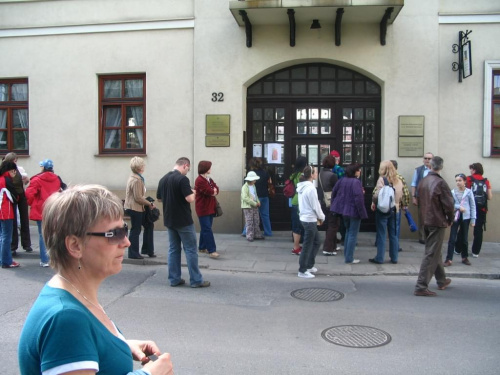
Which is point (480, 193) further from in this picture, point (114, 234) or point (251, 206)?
point (114, 234)

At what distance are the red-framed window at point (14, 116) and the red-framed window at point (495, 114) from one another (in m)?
11.7

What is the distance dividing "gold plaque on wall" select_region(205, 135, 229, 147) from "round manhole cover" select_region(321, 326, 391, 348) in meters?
6.88

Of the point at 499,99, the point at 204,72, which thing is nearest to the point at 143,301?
the point at 204,72

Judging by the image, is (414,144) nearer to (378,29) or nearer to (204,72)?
(378,29)

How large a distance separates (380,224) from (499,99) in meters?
4.80

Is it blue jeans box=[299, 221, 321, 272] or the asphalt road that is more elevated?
blue jeans box=[299, 221, 321, 272]

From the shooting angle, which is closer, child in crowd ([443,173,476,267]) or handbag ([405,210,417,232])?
child in crowd ([443,173,476,267])

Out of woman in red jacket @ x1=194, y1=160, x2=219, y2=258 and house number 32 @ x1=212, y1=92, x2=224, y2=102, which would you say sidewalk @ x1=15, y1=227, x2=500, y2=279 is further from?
house number 32 @ x1=212, y1=92, x2=224, y2=102

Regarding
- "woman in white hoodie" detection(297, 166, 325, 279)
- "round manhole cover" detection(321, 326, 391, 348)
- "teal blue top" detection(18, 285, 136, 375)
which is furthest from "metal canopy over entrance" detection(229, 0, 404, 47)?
"teal blue top" detection(18, 285, 136, 375)

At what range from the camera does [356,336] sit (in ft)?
16.5

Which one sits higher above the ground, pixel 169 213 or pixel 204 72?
pixel 204 72

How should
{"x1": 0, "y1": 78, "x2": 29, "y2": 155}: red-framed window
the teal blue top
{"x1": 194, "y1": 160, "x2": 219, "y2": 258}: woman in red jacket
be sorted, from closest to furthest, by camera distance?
the teal blue top, {"x1": 194, "y1": 160, "x2": 219, "y2": 258}: woman in red jacket, {"x1": 0, "y1": 78, "x2": 29, "y2": 155}: red-framed window

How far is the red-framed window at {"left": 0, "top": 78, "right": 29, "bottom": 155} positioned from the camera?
41.3 ft

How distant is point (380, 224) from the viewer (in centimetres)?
868
